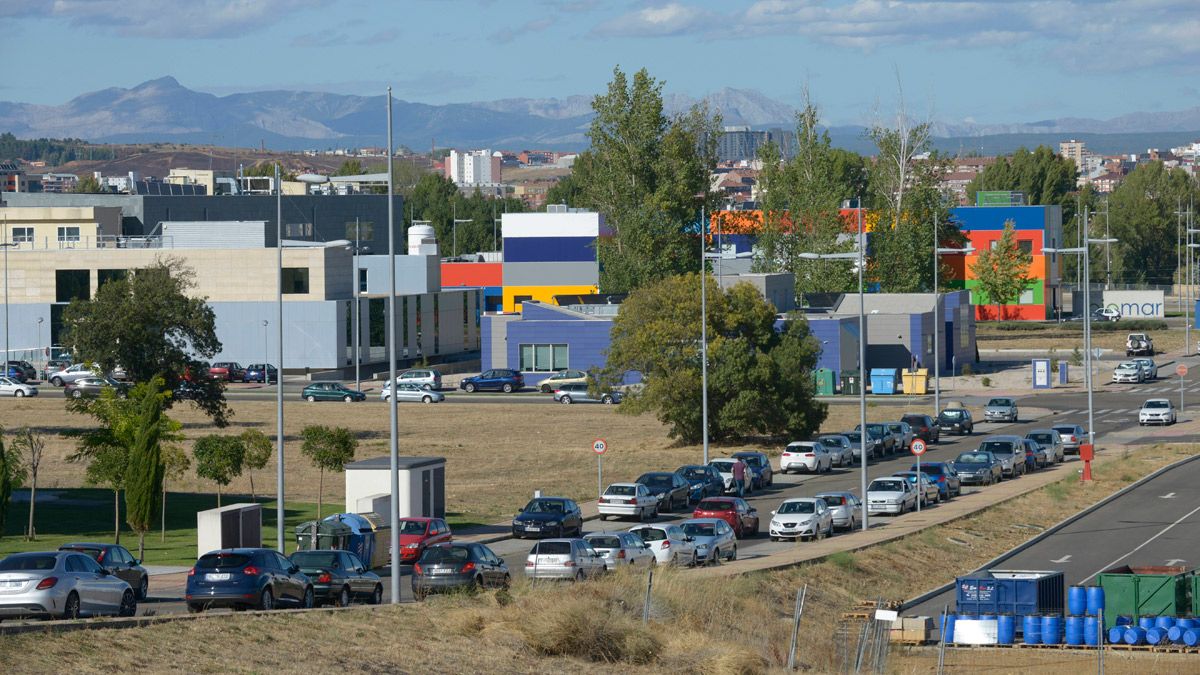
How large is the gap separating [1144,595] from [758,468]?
22.8 m

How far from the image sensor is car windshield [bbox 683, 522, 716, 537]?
125ft

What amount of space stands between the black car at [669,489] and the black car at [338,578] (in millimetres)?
17816

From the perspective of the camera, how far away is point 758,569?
36.4m

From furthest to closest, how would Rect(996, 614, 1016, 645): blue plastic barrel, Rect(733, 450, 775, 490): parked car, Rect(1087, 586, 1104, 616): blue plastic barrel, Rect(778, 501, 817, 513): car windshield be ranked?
Rect(733, 450, 775, 490): parked car → Rect(778, 501, 817, 513): car windshield → Rect(1087, 586, 1104, 616): blue plastic barrel → Rect(996, 614, 1016, 645): blue plastic barrel

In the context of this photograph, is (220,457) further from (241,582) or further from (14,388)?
(14,388)

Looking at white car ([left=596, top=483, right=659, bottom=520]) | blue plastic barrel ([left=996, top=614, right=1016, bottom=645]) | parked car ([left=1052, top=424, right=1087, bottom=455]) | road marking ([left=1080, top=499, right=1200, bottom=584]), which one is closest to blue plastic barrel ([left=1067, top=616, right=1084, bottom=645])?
blue plastic barrel ([left=996, top=614, right=1016, bottom=645])

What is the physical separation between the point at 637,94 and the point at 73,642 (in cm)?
8250

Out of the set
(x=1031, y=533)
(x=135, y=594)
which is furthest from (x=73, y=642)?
(x=1031, y=533)

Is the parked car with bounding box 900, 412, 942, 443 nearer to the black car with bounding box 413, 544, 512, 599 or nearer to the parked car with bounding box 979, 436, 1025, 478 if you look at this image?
the parked car with bounding box 979, 436, 1025, 478

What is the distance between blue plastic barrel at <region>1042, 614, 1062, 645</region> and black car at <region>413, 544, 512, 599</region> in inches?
414

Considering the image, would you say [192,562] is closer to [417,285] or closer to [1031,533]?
[1031,533]

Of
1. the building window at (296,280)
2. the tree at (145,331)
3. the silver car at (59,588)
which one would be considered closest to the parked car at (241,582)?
the silver car at (59,588)

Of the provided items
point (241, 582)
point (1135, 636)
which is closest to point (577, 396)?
point (1135, 636)

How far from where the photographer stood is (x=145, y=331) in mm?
62594
